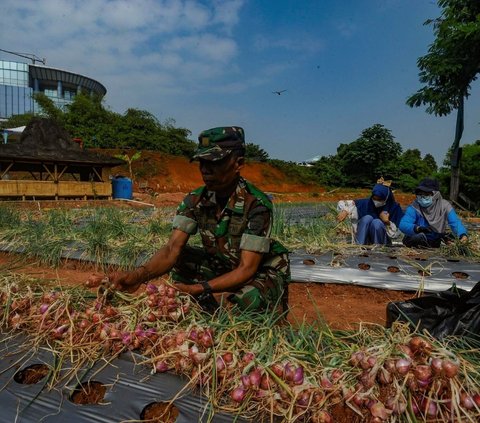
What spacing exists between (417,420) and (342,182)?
96.7 ft

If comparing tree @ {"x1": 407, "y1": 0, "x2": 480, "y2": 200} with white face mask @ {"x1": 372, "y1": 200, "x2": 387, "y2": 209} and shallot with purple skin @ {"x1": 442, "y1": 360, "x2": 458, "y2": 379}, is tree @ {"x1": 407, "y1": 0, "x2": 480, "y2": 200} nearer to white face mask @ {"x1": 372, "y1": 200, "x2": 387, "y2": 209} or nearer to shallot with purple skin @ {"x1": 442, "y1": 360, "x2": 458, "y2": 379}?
white face mask @ {"x1": 372, "y1": 200, "x2": 387, "y2": 209}

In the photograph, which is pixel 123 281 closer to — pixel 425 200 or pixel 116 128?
pixel 425 200

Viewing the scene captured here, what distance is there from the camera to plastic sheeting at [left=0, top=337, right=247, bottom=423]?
3.94 ft

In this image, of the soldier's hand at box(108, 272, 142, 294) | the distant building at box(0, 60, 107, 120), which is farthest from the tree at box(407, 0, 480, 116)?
the distant building at box(0, 60, 107, 120)

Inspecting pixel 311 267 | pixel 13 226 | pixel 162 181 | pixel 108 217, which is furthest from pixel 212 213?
pixel 162 181

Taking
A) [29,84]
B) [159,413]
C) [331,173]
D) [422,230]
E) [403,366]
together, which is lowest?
[159,413]

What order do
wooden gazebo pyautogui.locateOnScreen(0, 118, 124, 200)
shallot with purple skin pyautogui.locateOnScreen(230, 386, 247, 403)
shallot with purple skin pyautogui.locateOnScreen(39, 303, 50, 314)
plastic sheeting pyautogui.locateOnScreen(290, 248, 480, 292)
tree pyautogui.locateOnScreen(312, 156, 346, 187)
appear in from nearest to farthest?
shallot with purple skin pyautogui.locateOnScreen(230, 386, 247, 403) → shallot with purple skin pyautogui.locateOnScreen(39, 303, 50, 314) → plastic sheeting pyautogui.locateOnScreen(290, 248, 480, 292) → wooden gazebo pyautogui.locateOnScreen(0, 118, 124, 200) → tree pyautogui.locateOnScreen(312, 156, 346, 187)

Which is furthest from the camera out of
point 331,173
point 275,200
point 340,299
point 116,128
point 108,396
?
point 331,173

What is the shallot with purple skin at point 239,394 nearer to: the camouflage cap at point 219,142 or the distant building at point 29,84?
the camouflage cap at point 219,142

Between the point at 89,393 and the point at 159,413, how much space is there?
292 mm

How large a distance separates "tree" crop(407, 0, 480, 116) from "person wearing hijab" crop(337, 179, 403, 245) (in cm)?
773

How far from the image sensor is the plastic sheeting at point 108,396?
1.20m

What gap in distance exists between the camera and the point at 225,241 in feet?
7.54

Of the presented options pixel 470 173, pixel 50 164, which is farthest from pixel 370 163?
pixel 50 164
